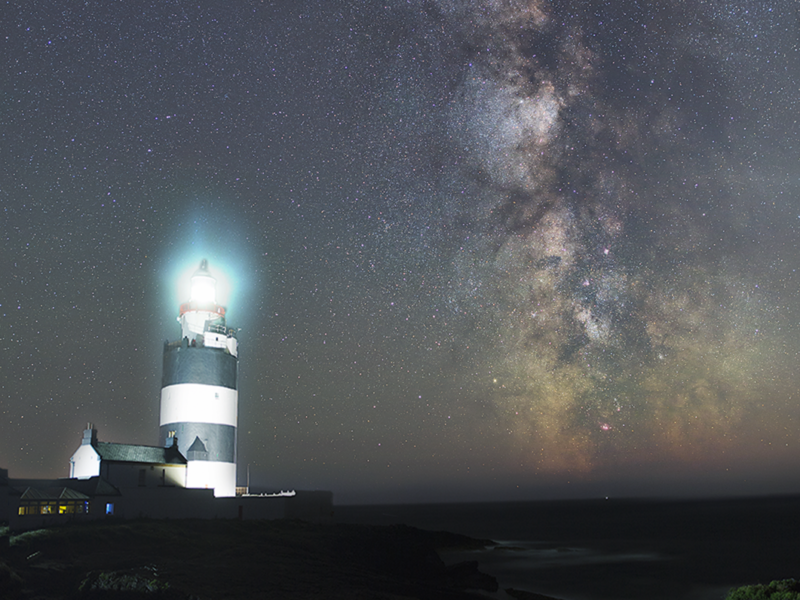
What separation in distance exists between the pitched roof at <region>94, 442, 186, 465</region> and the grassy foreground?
392 centimetres

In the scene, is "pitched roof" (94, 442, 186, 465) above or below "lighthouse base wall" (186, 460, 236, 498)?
above

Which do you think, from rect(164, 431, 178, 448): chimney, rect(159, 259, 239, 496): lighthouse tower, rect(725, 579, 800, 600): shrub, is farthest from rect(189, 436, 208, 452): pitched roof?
rect(725, 579, 800, 600): shrub

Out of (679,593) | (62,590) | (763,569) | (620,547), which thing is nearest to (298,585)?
(62,590)

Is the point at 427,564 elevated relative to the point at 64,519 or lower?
lower

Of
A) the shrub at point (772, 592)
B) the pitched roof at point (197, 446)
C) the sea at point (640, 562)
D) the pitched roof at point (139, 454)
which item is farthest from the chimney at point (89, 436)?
the shrub at point (772, 592)

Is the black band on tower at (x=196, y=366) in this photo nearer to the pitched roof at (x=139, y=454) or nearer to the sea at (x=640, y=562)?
the pitched roof at (x=139, y=454)

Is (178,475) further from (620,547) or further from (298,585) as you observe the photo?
(620,547)

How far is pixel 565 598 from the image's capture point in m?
36.1

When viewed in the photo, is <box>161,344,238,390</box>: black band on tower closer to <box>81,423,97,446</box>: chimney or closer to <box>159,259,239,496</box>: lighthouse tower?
<box>159,259,239,496</box>: lighthouse tower

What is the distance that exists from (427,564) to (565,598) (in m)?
8.35

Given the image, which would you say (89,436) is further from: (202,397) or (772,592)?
(772,592)

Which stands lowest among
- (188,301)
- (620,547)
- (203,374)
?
(620,547)

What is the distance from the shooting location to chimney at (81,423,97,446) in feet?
111

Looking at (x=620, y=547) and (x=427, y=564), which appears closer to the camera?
(x=427, y=564)
